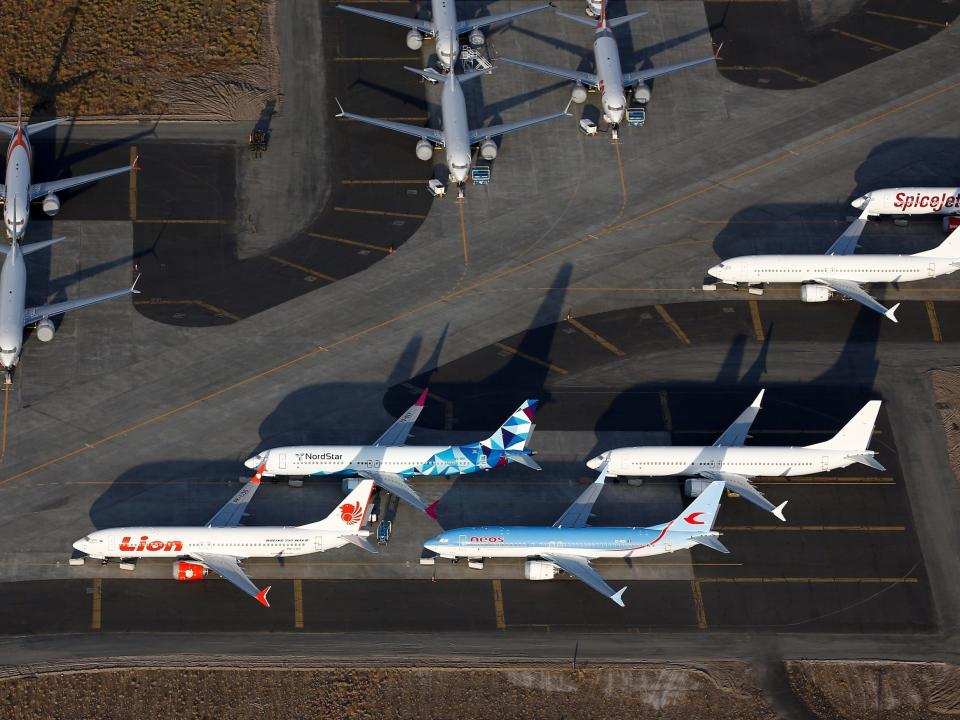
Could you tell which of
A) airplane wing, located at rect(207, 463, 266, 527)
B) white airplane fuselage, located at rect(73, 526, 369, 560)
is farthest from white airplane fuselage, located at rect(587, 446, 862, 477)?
airplane wing, located at rect(207, 463, 266, 527)

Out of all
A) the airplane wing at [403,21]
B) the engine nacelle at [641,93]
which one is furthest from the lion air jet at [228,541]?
the airplane wing at [403,21]

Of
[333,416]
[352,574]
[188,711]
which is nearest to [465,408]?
[333,416]

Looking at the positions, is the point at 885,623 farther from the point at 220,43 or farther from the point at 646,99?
the point at 220,43

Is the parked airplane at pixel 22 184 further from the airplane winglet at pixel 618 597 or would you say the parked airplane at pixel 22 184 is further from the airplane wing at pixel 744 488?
the airplane wing at pixel 744 488

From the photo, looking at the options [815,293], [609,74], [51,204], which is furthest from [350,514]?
[609,74]

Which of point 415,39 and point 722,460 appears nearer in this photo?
point 722,460

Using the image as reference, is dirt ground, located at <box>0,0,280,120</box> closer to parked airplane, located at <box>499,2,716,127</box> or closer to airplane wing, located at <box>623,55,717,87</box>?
parked airplane, located at <box>499,2,716,127</box>

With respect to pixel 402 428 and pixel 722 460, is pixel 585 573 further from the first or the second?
pixel 402 428
